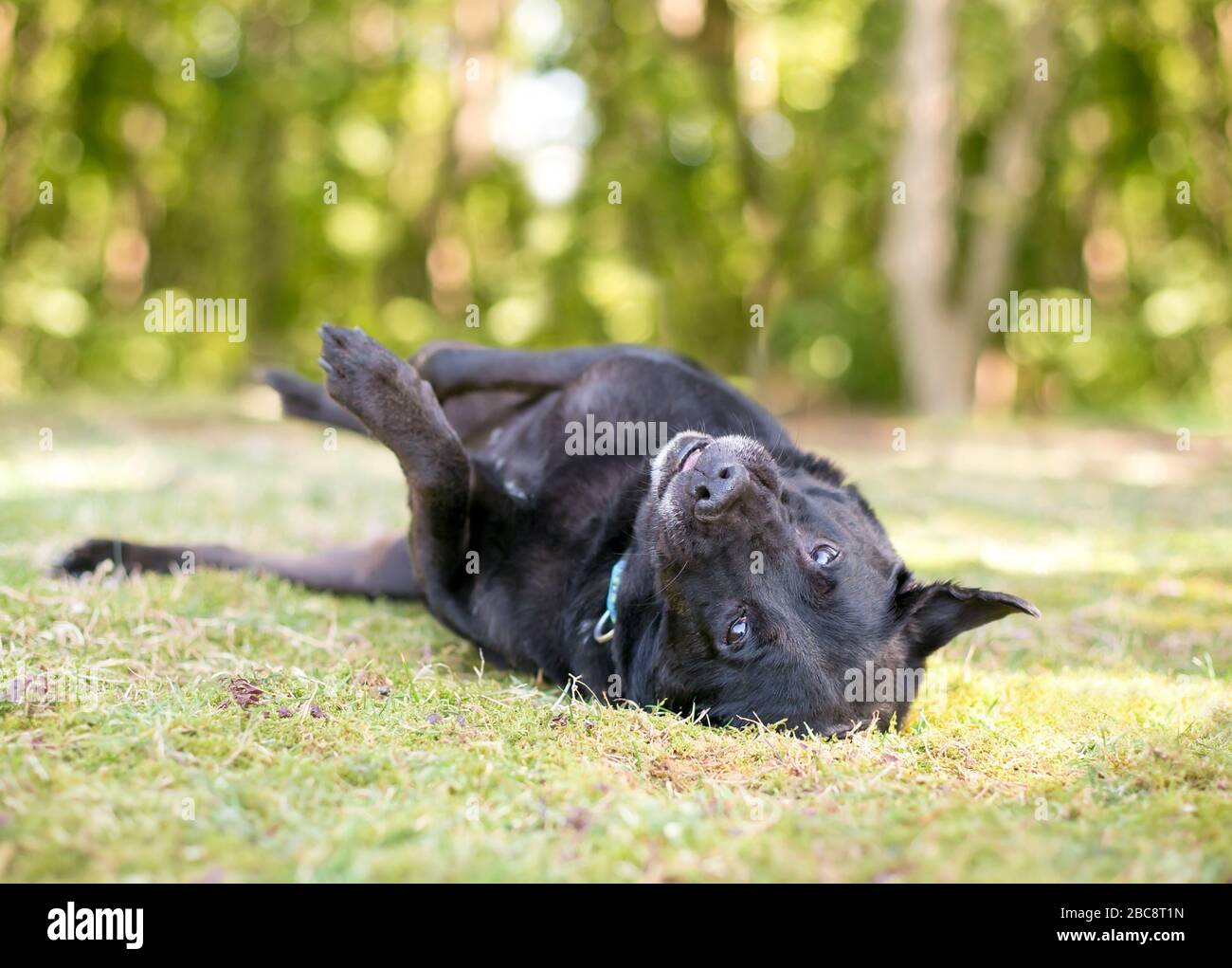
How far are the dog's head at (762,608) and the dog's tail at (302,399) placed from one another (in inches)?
81.6

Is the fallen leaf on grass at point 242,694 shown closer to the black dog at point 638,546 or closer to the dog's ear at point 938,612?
the black dog at point 638,546

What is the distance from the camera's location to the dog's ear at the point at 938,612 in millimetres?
3453

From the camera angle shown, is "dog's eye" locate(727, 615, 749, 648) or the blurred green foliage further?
the blurred green foliage

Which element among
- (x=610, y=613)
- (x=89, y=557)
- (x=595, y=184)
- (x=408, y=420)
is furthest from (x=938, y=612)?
(x=595, y=184)

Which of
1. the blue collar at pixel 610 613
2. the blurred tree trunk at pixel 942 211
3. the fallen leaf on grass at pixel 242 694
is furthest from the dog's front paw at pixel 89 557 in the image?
the blurred tree trunk at pixel 942 211

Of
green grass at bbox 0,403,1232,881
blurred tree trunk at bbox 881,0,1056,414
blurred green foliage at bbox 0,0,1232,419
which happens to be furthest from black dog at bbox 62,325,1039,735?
blurred green foliage at bbox 0,0,1232,419

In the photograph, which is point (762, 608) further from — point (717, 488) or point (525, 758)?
point (525, 758)

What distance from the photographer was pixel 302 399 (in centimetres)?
518

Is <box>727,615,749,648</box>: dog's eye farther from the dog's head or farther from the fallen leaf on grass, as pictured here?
the fallen leaf on grass

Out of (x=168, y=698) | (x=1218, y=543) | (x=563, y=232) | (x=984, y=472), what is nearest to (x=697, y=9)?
(x=563, y=232)

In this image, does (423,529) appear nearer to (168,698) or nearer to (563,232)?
(168,698)

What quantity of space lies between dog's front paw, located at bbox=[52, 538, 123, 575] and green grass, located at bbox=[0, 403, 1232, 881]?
0.14 metres

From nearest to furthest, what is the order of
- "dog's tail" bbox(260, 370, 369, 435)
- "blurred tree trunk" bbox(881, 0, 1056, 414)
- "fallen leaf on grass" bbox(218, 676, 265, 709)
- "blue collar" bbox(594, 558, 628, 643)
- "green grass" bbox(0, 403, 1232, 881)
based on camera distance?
"green grass" bbox(0, 403, 1232, 881)
"fallen leaf on grass" bbox(218, 676, 265, 709)
"blue collar" bbox(594, 558, 628, 643)
"dog's tail" bbox(260, 370, 369, 435)
"blurred tree trunk" bbox(881, 0, 1056, 414)

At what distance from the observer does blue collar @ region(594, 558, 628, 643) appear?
11.8 ft
